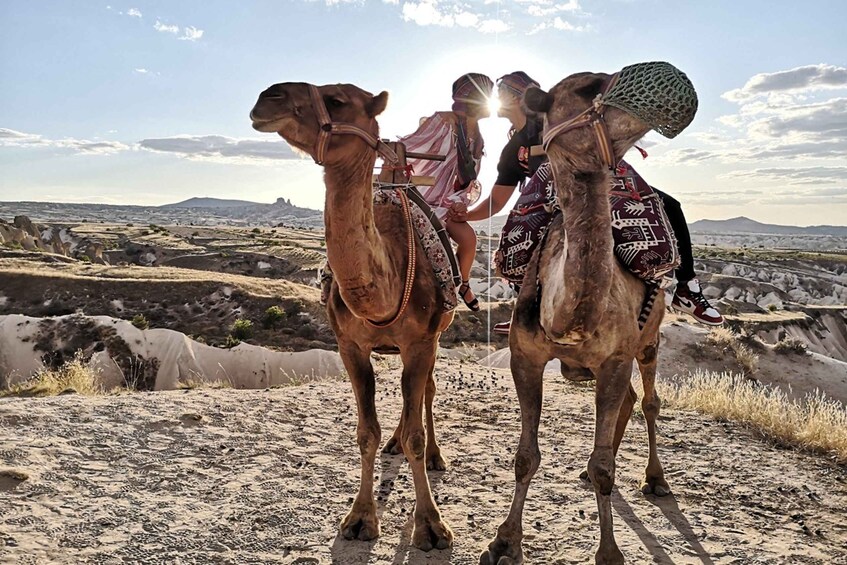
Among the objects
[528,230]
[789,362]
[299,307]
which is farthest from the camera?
[299,307]

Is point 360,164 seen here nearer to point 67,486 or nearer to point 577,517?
point 577,517

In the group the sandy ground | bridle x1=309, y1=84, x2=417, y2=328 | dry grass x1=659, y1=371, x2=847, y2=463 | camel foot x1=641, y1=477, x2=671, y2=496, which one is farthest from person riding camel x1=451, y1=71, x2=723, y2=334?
dry grass x1=659, y1=371, x2=847, y2=463

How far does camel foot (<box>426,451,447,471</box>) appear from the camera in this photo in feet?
21.1

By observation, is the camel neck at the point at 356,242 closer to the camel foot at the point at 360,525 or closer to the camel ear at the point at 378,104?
the camel ear at the point at 378,104

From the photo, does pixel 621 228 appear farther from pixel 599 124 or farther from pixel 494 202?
pixel 494 202

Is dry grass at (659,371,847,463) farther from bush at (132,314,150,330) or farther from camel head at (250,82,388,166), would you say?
bush at (132,314,150,330)

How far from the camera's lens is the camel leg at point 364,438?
484 cm

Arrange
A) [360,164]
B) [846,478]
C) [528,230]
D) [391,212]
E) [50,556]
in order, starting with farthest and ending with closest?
1. [846,478]
2. [391,212]
3. [528,230]
4. [50,556]
5. [360,164]

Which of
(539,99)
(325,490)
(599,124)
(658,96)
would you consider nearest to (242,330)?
(325,490)

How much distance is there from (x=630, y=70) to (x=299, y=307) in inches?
1141

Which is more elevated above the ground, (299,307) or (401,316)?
(401,316)

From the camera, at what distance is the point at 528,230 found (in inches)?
180

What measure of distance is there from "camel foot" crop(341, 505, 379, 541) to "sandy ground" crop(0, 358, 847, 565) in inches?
3.3

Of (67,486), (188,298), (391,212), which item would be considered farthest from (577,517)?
(188,298)
